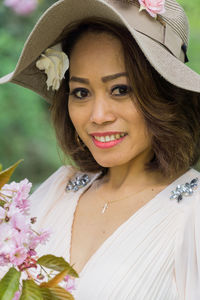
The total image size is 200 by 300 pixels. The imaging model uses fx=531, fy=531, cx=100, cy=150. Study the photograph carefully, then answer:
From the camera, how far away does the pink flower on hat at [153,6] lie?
157 cm

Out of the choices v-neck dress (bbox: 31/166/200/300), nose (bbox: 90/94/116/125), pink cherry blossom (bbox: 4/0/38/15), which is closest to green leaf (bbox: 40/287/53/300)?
v-neck dress (bbox: 31/166/200/300)

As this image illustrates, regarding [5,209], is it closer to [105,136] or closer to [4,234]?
[4,234]

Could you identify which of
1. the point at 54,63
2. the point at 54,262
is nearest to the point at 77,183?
the point at 54,63

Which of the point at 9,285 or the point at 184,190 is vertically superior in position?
the point at 184,190

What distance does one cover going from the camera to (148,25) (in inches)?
62.7

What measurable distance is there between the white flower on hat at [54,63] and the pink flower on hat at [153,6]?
32 cm

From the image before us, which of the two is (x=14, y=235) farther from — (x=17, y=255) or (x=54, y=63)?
(x=54, y=63)

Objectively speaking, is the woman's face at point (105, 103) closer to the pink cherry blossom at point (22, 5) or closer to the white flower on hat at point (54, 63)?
the white flower on hat at point (54, 63)

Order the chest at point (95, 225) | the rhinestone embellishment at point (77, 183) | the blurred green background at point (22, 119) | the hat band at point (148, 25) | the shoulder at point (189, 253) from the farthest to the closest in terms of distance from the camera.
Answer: the blurred green background at point (22, 119), the rhinestone embellishment at point (77, 183), the chest at point (95, 225), the hat band at point (148, 25), the shoulder at point (189, 253)

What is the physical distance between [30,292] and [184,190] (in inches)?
32.0

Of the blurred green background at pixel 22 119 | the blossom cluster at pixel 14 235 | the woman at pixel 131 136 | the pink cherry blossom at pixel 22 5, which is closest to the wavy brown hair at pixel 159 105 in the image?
the woman at pixel 131 136

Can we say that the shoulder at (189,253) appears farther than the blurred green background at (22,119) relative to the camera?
No

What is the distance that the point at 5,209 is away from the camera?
98 cm

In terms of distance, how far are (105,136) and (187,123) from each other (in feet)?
0.96
